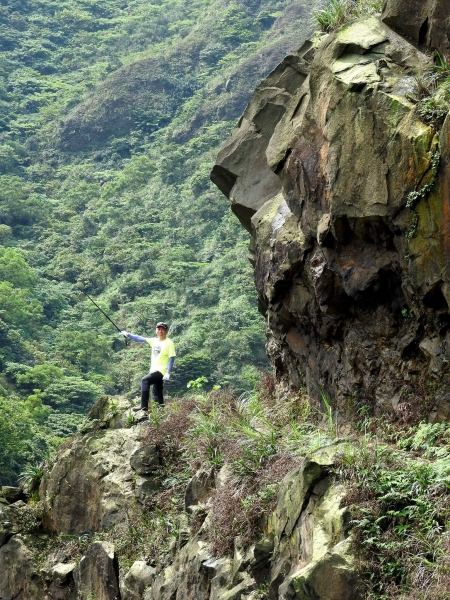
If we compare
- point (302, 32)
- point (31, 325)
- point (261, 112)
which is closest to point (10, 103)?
point (302, 32)

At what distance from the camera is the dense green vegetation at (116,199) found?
39.6 m

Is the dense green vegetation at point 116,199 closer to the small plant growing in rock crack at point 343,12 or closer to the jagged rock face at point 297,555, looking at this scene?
the small plant growing in rock crack at point 343,12

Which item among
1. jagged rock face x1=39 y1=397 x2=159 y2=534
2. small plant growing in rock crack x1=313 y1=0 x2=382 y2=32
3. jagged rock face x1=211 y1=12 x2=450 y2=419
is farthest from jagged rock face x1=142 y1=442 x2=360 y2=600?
small plant growing in rock crack x1=313 y1=0 x2=382 y2=32

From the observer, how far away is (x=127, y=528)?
39.3 feet

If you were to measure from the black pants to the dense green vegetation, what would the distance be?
17683mm

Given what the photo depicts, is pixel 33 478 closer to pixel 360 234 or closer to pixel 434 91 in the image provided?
pixel 360 234

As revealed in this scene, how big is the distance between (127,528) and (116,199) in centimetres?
4470

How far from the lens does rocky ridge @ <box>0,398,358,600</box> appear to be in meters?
7.33

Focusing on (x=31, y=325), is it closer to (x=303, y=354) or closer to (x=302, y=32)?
(x=302, y=32)

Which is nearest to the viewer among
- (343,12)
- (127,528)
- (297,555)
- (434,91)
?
(297,555)

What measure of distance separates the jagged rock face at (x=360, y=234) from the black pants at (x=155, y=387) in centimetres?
221

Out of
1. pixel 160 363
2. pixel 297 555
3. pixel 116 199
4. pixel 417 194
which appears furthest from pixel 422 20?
pixel 116 199

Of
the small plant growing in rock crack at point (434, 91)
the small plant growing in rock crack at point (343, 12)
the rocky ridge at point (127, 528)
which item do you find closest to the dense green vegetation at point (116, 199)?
the rocky ridge at point (127, 528)

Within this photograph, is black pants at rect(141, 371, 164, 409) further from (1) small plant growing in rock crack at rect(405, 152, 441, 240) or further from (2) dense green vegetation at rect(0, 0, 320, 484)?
(2) dense green vegetation at rect(0, 0, 320, 484)
